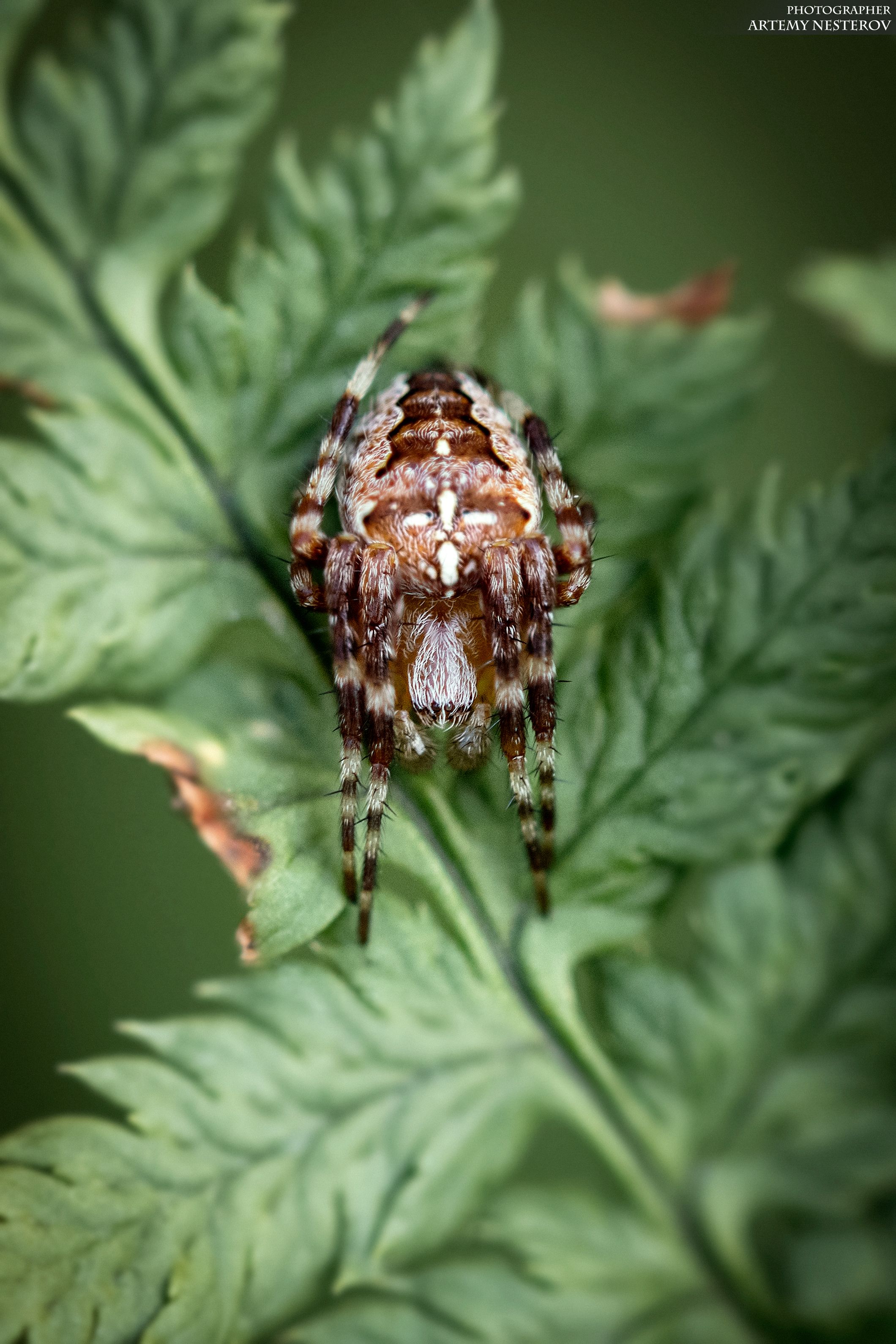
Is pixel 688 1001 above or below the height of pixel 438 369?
below

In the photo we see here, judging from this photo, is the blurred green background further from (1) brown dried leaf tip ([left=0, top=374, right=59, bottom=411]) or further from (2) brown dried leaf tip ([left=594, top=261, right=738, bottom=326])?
(1) brown dried leaf tip ([left=0, top=374, right=59, bottom=411])

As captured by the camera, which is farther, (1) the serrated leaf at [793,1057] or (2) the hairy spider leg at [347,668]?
(2) the hairy spider leg at [347,668]

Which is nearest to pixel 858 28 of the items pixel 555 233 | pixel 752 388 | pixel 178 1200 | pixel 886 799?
pixel 555 233

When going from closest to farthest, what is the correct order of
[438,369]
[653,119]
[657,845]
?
[657,845] → [438,369] → [653,119]

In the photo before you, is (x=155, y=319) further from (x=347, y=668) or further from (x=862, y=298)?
(x=862, y=298)

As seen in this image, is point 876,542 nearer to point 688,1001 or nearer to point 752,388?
point 752,388

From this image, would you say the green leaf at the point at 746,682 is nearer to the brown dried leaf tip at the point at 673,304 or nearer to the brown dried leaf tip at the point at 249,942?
the brown dried leaf tip at the point at 673,304

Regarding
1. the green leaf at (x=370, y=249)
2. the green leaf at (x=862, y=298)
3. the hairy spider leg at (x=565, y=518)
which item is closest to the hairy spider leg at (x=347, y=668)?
the green leaf at (x=370, y=249)
